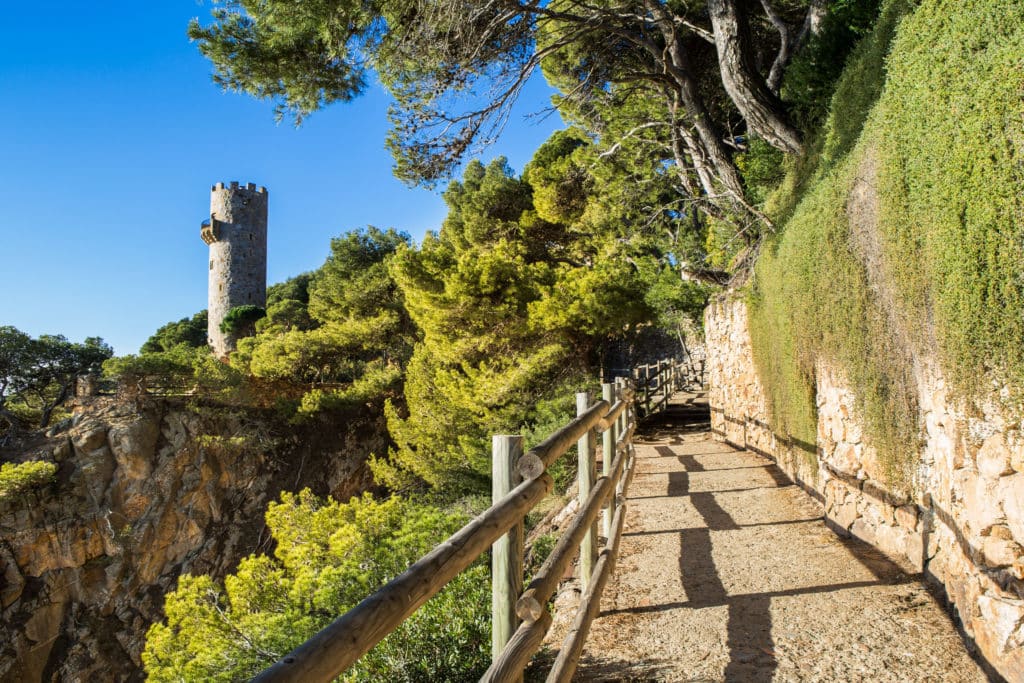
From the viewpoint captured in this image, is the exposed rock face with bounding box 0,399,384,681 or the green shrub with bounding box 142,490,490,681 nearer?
the green shrub with bounding box 142,490,490,681

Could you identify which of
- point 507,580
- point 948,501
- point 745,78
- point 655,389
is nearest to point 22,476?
point 655,389

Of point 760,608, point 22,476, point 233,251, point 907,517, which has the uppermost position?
point 233,251

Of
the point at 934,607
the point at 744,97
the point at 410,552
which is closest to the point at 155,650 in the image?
the point at 410,552

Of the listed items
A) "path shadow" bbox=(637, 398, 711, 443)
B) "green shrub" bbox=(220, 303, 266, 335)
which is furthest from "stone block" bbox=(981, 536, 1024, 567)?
"green shrub" bbox=(220, 303, 266, 335)

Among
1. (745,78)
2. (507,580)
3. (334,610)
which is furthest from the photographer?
(745,78)

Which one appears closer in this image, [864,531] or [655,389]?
[864,531]

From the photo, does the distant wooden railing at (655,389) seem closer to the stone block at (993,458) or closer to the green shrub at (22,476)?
the stone block at (993,458)

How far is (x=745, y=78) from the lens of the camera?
269 inches

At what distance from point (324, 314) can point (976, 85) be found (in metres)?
21.6

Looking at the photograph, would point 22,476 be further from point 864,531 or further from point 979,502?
point 979,502

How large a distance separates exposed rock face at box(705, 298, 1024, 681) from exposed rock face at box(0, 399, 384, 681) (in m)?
15.5

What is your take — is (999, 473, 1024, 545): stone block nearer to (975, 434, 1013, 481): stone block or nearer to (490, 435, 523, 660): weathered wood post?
(975, 434, 1013, 481): stone block

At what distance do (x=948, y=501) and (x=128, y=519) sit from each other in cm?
1963

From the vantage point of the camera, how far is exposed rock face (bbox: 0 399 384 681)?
14805 mm
